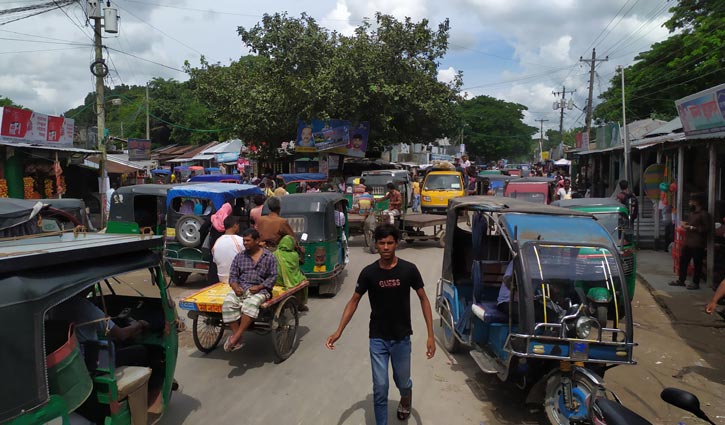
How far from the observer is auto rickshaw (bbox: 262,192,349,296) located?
9.50m

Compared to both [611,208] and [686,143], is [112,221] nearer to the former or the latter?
[611,208]

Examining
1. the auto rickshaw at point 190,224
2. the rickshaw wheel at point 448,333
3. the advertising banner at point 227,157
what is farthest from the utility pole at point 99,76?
the advertising banner at point 227,157

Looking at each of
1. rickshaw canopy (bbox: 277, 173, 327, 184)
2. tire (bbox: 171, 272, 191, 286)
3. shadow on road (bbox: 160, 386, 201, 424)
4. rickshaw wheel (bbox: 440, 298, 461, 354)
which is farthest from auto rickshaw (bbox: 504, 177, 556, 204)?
shadow on road (bbox: 160, 386, 201, 424)

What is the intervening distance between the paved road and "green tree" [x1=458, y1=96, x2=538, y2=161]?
71.8 m

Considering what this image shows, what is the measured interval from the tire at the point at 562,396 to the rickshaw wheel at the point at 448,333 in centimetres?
184

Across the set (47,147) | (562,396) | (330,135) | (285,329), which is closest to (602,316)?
(562,396)

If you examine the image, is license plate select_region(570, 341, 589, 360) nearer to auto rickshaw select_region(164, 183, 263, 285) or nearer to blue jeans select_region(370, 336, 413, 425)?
blue jeans select_region(370, 336, 413, 425)

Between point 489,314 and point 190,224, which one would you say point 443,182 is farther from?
point 489,314

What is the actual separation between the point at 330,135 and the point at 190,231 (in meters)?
15.8

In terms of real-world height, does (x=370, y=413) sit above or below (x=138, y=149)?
below

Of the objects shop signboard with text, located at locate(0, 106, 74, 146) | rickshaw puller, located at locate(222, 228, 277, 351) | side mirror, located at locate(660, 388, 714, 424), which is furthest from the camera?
shop signboard with text, located at locate(0, 106, 74, 146)

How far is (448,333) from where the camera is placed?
22.8 feet

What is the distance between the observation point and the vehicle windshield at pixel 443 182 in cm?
2277

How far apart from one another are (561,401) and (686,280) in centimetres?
761
